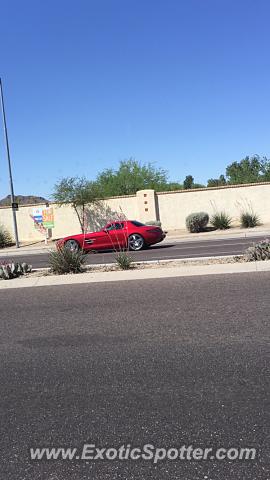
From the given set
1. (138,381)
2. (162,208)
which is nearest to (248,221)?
(162,208)

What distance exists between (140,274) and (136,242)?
33.7 ft

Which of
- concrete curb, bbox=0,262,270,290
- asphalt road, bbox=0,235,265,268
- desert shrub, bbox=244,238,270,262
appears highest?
desert shrub, bbox=244,238,270,262

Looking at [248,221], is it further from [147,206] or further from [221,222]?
[147,206]

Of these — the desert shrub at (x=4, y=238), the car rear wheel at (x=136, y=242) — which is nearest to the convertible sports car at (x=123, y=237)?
the car rear wheel at (x=136, y=242)

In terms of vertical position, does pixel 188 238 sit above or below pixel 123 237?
below

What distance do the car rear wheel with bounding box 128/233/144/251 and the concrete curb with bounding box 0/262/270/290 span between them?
941 cm

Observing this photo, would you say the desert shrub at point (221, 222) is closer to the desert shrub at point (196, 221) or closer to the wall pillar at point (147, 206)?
the desert shrub at point (196, 221)

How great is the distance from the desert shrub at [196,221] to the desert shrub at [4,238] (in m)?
12.7

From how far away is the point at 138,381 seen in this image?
4.79 metres

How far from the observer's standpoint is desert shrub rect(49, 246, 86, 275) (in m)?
12.7

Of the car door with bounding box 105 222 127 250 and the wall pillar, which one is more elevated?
the wall pillar

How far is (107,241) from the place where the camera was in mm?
22016

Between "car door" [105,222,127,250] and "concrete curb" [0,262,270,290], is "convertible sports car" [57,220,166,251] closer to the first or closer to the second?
"car door" [105,222,127,250]

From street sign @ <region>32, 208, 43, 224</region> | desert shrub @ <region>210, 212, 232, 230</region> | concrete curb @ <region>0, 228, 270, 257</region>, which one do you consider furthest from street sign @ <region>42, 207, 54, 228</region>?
desert shrub @ <region>210, 212, 232, 230</region>
